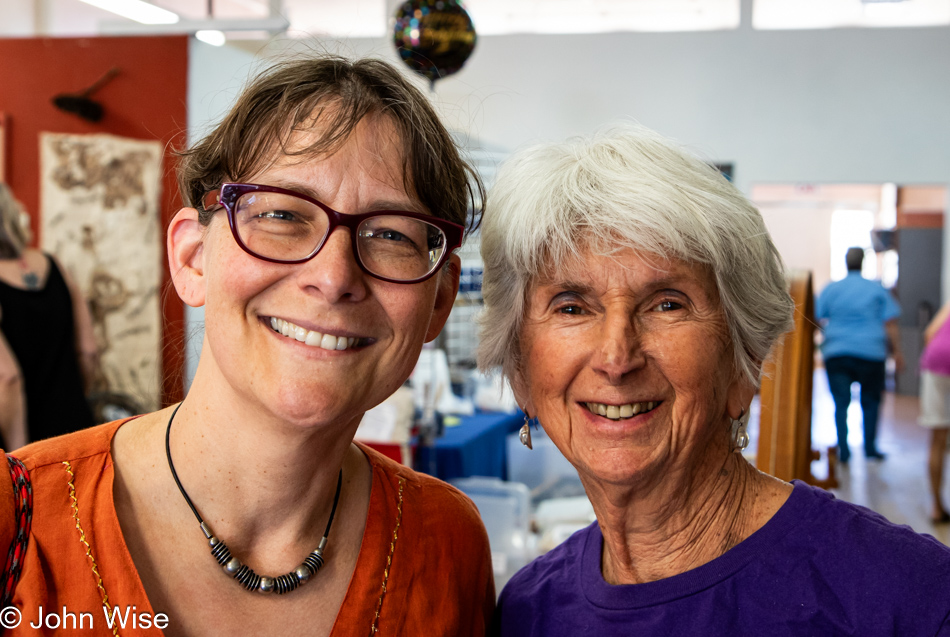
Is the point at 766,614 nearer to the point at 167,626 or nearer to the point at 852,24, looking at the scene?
the point at 167,626

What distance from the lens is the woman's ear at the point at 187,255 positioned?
1237mm

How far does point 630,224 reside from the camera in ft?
4.23

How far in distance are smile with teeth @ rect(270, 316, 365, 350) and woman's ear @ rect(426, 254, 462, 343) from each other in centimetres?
24

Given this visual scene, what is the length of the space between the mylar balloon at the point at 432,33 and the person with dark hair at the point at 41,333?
2.01 metres

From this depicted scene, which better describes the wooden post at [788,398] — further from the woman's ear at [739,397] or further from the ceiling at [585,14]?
the ceiling at [585,14]

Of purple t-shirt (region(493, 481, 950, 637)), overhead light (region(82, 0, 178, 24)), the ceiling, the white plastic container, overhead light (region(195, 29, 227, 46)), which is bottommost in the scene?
the white plastic container

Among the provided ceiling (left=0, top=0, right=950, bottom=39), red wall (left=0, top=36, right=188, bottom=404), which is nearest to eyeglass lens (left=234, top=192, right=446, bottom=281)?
red wall (left=0, top=36, right=188, bottom=404)

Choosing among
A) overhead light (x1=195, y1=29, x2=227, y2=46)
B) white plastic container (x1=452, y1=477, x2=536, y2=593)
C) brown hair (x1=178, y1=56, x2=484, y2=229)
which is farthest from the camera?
overhead light (x1=195, y1=29, x2=227, y2=46)

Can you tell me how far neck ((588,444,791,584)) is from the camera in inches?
55.0

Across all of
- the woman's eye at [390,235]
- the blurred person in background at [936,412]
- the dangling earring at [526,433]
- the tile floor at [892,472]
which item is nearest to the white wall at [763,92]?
the tile floor at [892,472]

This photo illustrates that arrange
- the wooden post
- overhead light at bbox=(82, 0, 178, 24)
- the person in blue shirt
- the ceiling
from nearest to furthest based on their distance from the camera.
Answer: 1. the wooden post
2. overhead light at bbox=(82, 0, 178, 24)
3. the person in blue shirt
4. the ceiling

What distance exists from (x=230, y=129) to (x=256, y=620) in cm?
75

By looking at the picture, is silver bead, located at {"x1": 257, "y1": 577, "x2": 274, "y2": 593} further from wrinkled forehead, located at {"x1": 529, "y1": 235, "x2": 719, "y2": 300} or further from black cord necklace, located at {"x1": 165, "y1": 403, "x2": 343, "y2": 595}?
wrinkled forehead, located at {"x1": 529, "y1": 235, "x2": 719, "y2": 300}

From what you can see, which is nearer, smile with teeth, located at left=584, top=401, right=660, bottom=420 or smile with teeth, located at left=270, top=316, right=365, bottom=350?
smile with teeth, located at left=270, top=316, right=365, bottom=350
